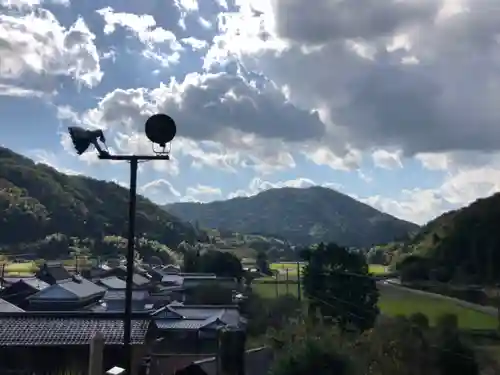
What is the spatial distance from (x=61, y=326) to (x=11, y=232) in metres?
50.7

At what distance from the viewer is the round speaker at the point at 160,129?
5.70m

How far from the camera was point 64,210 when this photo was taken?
68750mm

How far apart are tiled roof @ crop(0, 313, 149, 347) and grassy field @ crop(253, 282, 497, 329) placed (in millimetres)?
4372

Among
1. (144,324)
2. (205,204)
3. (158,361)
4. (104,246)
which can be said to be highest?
(205,204)

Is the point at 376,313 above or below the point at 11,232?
below

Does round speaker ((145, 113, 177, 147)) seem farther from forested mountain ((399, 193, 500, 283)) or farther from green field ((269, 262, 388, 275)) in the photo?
green field ((269, 262, 388, 275))

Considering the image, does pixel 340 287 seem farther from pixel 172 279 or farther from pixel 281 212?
pixel 281 212

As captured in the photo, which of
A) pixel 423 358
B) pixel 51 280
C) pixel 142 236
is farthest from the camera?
pixel 142 236

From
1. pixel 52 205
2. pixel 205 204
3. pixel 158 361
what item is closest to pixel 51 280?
pixel 158 361

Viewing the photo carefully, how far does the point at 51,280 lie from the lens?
3353 centimetres

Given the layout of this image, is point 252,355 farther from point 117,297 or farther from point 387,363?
point 117,297

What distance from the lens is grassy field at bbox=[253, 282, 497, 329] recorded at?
23.6ft

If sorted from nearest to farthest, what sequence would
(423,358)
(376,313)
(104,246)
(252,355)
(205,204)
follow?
(423,358), (376,313), (252,355), (104,246), (205,204)

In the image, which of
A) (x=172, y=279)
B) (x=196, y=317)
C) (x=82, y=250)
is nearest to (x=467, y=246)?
(x=196, y=317)
